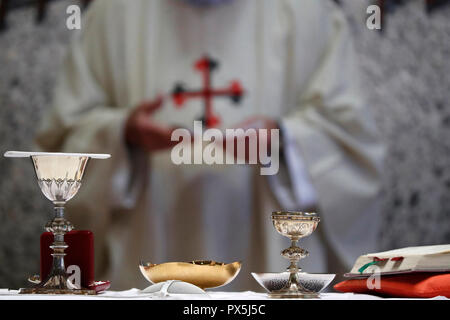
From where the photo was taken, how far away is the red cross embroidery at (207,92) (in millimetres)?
3383

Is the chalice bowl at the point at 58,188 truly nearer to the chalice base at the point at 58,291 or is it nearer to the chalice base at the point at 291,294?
the chalice base at the point at 58,291

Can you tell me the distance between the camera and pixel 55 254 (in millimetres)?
1661

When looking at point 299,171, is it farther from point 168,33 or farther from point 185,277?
point 185,277

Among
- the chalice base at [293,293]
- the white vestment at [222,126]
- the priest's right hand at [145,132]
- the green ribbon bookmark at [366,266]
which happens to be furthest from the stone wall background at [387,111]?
the chalice base at [293,293]

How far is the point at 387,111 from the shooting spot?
3613mm

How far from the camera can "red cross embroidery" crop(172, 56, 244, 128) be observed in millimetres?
3383

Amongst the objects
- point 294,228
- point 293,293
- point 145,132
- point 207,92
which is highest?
point 207,92

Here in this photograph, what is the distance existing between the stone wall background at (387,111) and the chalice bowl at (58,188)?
1870 mm

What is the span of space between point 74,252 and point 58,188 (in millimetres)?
140

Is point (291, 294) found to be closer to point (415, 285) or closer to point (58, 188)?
point (415, 285)

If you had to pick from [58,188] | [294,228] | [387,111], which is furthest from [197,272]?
[387,111]

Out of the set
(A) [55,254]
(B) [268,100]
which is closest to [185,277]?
(A) [55,254]

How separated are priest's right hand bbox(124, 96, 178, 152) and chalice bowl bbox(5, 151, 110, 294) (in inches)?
62.0

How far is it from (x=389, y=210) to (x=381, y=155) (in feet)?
0.80
